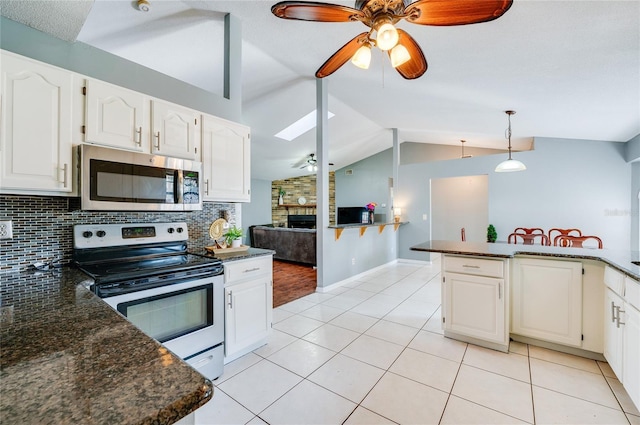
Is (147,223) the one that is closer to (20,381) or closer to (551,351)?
(20,381)

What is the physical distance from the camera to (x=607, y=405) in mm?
1736

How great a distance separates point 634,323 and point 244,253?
2.59 metres

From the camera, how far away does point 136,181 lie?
192 centimetres

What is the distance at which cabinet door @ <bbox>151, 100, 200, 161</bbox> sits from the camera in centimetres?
208

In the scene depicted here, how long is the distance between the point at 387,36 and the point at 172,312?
2.16 meters

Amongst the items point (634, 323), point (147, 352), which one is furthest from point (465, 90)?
point (147, 352)

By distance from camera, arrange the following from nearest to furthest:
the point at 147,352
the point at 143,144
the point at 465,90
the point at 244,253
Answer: the point at 147,352
the point at 143,144
the point at 244,253
the point at 465,90

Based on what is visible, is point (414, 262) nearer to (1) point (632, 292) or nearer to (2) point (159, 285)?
(1) point (632, 292)

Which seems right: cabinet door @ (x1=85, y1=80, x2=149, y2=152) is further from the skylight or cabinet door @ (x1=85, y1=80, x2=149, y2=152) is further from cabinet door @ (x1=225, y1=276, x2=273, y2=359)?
the skylight

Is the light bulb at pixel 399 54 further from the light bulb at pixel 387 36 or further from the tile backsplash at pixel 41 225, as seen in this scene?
the tile backsplash at pixel 41 225

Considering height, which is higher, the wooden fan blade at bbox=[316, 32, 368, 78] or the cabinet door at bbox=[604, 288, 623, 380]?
the wooden fan blade at bbox=[316, 32, 368, 78]

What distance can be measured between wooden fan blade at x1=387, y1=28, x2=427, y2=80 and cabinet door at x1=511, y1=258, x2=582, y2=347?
1876mm

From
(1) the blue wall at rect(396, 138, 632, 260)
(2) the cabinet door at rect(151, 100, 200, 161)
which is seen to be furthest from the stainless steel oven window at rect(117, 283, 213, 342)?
(1) the blue wall at rect(396, 138, 632, 260)

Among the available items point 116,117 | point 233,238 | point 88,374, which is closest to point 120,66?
point 116,117
